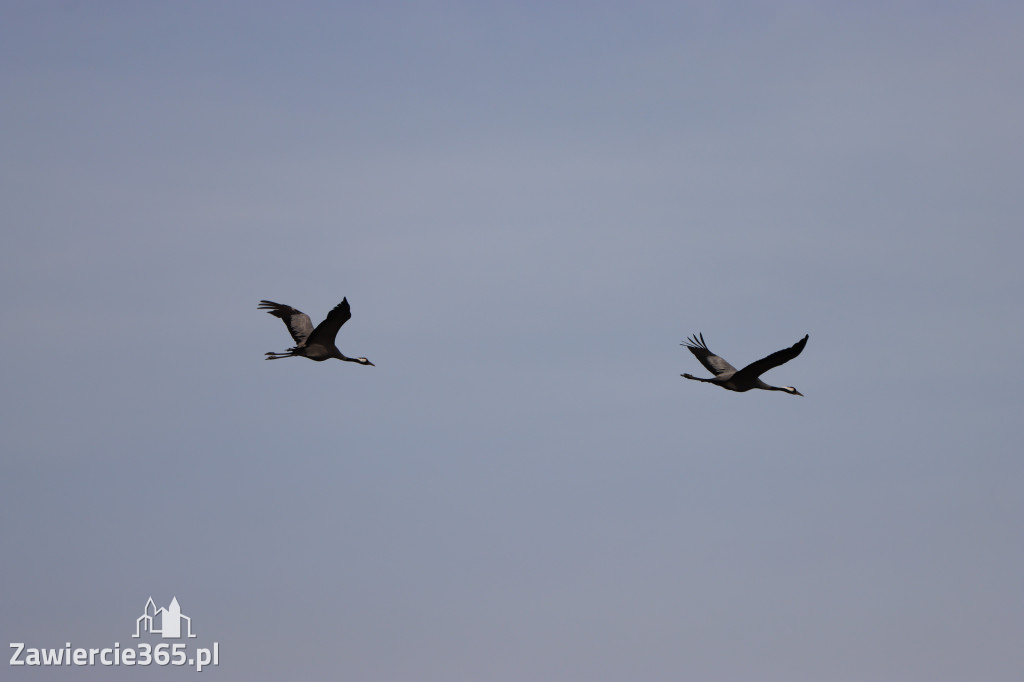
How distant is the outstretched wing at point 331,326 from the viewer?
5003 cm

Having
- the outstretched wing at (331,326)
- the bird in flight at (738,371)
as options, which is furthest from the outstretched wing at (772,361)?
the outstretched wing at (331,326)

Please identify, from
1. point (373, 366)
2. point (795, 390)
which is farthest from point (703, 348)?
point (373, 366)

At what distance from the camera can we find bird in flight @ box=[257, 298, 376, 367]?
1992 inches

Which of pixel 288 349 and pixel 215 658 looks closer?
pixel 288 349

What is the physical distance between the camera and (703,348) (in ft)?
180

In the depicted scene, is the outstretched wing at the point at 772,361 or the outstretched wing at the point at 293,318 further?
the outstretched wing at the point at 293,318

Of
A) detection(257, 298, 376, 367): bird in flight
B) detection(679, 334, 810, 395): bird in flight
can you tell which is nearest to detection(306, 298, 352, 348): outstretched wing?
detection(257, 298, 376, 367): bird in flight

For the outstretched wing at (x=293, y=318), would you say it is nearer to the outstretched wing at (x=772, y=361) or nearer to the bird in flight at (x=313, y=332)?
the bird in flight at (x=313, y=332)

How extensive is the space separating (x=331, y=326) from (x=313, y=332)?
0.66 meters

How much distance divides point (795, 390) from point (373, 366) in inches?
606

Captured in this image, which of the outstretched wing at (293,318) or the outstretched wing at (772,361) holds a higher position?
the outstretched wing at (293,318)

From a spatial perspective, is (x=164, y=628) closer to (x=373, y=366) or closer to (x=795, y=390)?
(x=373, y=366)

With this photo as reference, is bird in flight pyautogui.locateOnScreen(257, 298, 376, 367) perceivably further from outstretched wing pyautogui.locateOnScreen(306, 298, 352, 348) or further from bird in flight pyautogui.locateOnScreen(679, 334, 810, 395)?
bird in flight pyautogui.locateOnScreen(679, 334, 810, 395)

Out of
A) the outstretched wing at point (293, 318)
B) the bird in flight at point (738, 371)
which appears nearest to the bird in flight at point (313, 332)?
the outstretched wing at point (293, 318)
